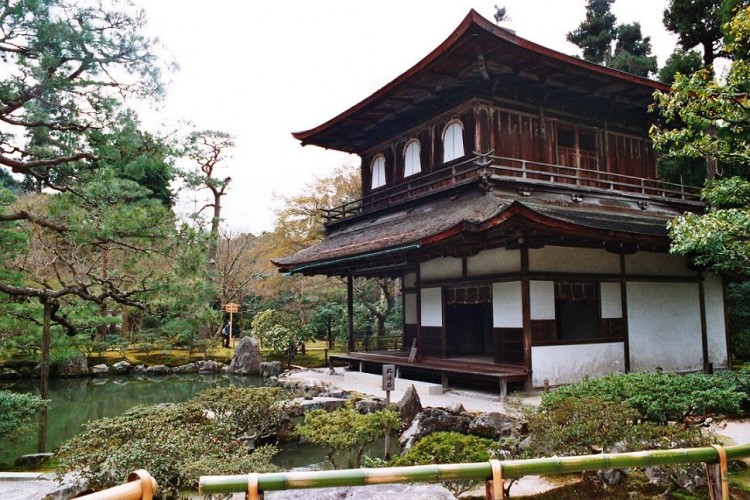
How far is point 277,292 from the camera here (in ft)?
91.1

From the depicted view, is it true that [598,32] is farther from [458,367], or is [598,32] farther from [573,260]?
[458,367]

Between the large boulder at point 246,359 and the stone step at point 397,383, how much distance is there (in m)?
6.00

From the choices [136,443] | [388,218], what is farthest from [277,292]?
[136,443]

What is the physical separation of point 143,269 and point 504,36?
8.30 meters

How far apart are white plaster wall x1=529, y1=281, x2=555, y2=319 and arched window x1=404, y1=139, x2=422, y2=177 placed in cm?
527

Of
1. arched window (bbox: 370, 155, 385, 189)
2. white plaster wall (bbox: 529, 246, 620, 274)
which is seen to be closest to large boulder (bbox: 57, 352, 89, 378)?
arched window (bbox: 370, 155, 385, 189)

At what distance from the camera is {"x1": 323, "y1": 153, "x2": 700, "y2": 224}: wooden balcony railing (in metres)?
11.9

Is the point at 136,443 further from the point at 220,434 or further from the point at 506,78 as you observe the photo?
the point at 506,78

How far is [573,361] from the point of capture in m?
10.9

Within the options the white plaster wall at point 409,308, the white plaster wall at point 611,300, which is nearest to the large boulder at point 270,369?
the white plaster wall at point 409,308

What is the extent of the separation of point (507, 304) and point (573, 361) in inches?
69.7

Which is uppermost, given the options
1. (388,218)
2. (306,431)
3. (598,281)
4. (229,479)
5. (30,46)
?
(30,46)

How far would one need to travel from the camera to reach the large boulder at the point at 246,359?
64.7 feet

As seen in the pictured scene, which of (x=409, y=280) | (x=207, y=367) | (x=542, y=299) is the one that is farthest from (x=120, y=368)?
(x=542, y=299)
